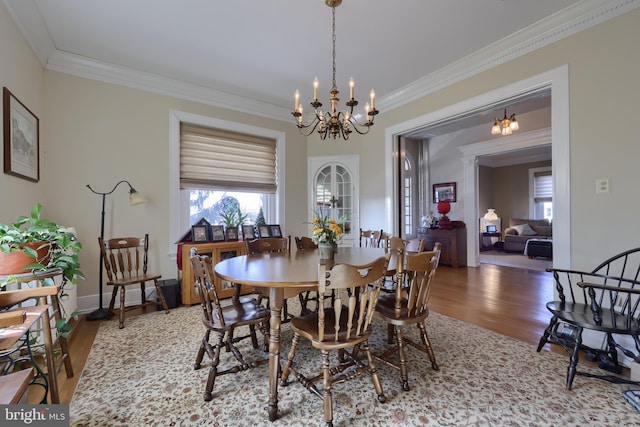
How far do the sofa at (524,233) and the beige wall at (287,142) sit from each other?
5.62 meters

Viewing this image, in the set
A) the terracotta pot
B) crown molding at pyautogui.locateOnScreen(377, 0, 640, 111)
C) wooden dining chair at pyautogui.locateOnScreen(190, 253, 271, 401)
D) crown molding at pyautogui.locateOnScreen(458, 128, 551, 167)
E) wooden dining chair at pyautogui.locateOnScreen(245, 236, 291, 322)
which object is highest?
crown molding at pyautogui.locateOnScreen(377, 0, 640, 111)

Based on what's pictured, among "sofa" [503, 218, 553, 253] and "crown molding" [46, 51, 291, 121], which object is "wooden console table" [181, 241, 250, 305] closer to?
"crown molding" [46, 51, 291, 121]

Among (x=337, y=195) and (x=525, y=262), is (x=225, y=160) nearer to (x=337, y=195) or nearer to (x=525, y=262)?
(x=337, y=195)

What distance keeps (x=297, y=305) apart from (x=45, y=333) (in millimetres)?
2288

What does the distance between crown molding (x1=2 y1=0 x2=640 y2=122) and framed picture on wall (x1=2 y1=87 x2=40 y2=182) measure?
2.30 feet

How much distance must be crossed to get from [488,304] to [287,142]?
3.65 meters

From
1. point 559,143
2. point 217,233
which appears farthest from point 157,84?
point 559,143

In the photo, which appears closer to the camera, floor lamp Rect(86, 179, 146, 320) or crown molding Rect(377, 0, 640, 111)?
crown molding Rect(377, 0, 640, 111)

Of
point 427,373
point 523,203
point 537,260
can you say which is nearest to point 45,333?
point 427,373

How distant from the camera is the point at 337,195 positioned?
15.3ft

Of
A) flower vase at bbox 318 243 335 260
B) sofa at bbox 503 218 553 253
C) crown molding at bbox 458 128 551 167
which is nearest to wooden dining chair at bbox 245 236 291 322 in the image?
flower vase at bbox 318 243 335 260

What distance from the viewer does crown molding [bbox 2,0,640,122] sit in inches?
87.3

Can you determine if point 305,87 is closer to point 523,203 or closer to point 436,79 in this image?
point 436,79

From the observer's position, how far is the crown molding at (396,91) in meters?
2.22
